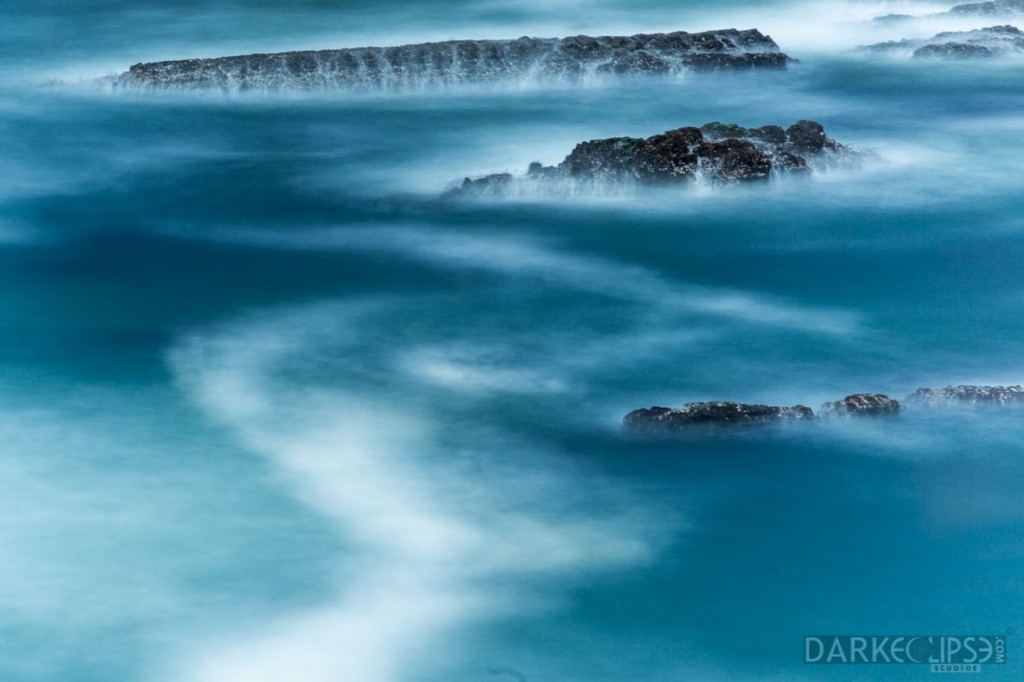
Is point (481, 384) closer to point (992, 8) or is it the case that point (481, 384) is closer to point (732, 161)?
point (732, 161)

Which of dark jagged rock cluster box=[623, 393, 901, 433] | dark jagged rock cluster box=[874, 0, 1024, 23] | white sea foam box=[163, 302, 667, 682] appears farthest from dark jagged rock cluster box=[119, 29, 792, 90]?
dark jagged rock cluster box=[623, 393, 901, 433]

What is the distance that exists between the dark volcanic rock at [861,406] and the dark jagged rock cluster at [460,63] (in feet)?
36.6

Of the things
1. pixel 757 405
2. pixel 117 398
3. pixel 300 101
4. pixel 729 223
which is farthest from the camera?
pixel 300 101

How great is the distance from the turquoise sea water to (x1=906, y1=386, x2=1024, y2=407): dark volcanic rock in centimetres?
20

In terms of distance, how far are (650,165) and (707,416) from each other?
6.09 m

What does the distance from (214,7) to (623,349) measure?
1529 centimetres

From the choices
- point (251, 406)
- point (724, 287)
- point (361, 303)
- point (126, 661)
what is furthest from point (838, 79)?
point (126, 661)

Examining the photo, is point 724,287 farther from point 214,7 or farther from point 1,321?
point 214,7

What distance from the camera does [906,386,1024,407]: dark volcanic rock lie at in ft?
45.6

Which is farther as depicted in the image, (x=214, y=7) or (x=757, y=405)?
(x=214, y=7)

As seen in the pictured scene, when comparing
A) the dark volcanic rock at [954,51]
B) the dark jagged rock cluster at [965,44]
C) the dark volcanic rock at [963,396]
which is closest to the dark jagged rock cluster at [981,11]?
the dark jagged rock cluster at [965,44]

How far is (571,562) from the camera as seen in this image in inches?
470

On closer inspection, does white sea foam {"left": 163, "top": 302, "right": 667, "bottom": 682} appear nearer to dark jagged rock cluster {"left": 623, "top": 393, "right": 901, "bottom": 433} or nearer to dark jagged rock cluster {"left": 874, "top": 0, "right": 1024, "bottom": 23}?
dark jagged rock cluster {"left": 623, "top": 393, "right": 901, "bottom": 433}

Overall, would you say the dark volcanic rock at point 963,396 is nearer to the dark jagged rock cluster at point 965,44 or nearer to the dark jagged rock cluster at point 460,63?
the dark jagged rock cluster at point 460,63
